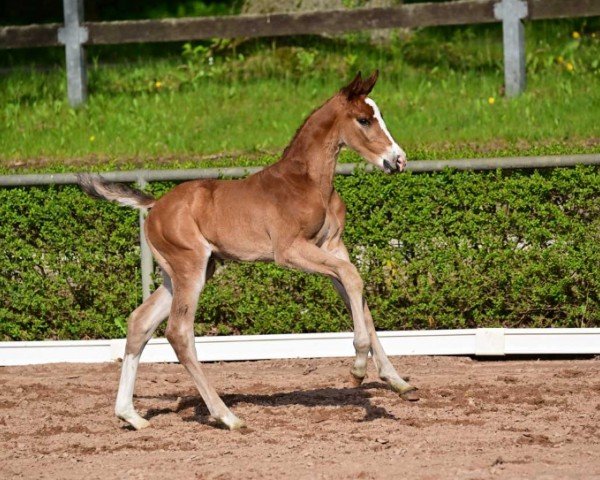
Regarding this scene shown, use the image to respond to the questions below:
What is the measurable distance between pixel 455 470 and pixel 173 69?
10.3 meters

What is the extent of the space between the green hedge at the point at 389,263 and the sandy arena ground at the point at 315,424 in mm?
449

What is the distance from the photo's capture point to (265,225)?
697 cm

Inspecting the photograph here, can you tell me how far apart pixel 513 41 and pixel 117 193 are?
20.9 ft

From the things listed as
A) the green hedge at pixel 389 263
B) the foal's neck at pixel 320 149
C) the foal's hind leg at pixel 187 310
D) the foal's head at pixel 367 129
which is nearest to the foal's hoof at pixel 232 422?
the foal's hind leg at pixel 187 310

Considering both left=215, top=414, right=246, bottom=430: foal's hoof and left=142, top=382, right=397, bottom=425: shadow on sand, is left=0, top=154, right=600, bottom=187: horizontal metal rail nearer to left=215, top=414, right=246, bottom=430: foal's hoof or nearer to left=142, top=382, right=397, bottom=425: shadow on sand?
left=142, top=382, right=397, bottom=425: shadow on sand

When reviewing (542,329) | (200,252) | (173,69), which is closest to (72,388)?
(200,252)

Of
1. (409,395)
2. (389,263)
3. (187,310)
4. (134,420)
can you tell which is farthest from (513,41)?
(134,420)

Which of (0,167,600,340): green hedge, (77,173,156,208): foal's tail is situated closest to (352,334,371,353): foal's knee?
(77,173,156,208): foal's tail

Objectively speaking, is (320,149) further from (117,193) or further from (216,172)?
(216,172)

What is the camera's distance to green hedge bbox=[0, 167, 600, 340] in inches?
347

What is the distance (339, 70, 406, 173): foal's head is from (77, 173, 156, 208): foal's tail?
1.40m

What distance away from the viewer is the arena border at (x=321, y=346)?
338 inches

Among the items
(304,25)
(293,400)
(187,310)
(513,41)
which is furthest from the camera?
(304,25)

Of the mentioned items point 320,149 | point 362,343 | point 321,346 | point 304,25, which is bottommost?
point 321,346
